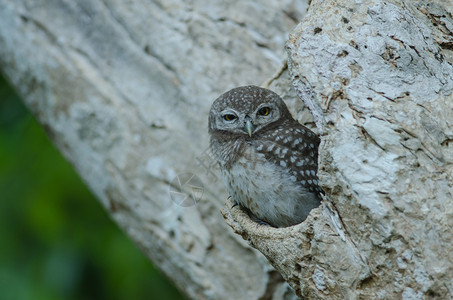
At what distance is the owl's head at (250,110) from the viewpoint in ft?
11.5

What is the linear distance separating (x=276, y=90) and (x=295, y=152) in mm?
747

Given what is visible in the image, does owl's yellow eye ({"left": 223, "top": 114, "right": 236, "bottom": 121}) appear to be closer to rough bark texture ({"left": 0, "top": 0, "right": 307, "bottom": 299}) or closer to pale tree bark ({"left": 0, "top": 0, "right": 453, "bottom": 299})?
pale tree bark ({"left": 0, "top": 0, "right": 453, "bottom": 299})

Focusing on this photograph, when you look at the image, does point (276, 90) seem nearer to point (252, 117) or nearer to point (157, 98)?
point (252, 117)

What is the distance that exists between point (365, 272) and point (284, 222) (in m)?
0.84

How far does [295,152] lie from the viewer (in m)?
3.23

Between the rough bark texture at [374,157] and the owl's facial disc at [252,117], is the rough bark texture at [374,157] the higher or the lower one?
the higher one

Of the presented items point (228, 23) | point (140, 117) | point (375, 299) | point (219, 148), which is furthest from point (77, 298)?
point (375, 299)

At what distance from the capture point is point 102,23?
15.4 ft

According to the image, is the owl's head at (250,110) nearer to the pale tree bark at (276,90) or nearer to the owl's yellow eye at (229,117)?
the owl's yellow eye at (229,117)

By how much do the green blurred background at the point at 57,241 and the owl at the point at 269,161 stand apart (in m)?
1.91

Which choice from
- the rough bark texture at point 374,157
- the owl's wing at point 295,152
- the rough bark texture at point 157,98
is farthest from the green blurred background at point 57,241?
the rough bark texture at point 374,157

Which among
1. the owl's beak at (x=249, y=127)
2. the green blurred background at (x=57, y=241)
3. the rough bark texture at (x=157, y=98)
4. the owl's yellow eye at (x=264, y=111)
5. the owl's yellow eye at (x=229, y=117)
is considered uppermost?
the owl's yellow eye at (x=264, y=111)

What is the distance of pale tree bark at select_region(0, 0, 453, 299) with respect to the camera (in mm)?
2418

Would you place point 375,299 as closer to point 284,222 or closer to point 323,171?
point 323,171
